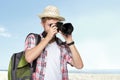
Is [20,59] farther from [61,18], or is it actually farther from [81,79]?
[81,79]

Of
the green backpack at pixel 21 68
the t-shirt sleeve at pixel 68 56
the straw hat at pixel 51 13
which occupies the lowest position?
the green backpack at pixel 21 68

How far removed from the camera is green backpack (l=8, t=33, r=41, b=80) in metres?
3.89

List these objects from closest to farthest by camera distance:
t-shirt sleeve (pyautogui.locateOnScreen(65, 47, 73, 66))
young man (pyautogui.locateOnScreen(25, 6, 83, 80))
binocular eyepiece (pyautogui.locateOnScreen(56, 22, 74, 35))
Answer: young man (pyautogui.locateOnScreen(25, 6, 83, 80))
binocular eyepiece (pyautogui.locateOnScreen(56, 22, 74, 35))
t-shirt sleeve (pyautogui.locateOnScreen(65, 47, 73, 66))

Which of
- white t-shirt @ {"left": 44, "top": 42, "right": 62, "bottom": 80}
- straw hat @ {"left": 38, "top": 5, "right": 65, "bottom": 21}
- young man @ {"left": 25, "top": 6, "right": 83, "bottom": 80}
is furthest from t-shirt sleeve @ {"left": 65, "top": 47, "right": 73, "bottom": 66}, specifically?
straw hat @ {"left": 38, "top": 5, "right": 65, "bottom": 21}

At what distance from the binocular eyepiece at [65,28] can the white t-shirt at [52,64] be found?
0.19 m

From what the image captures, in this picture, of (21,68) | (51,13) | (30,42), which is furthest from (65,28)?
(21,68)

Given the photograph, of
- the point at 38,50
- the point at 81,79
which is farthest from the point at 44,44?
the point at 81,79

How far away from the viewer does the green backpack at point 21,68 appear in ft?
12.8

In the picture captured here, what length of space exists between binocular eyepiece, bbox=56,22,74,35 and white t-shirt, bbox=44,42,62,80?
193 mm

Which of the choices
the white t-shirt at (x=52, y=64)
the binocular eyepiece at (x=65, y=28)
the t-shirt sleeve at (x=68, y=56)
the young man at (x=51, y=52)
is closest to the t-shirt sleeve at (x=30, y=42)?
the young man at (x=51, y=52)

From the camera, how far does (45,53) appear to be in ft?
12.9

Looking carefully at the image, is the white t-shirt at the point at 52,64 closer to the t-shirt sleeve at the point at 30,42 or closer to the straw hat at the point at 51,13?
the t-shirt sleeve at the point at 30,42

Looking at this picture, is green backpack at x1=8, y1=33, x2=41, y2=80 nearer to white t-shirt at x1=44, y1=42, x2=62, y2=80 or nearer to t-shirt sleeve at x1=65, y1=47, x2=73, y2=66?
white t-shirt at x1=44, y1=42, x2=62, y2=80

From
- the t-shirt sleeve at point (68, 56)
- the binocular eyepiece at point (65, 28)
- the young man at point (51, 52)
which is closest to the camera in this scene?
the young man at point (51, 52)
